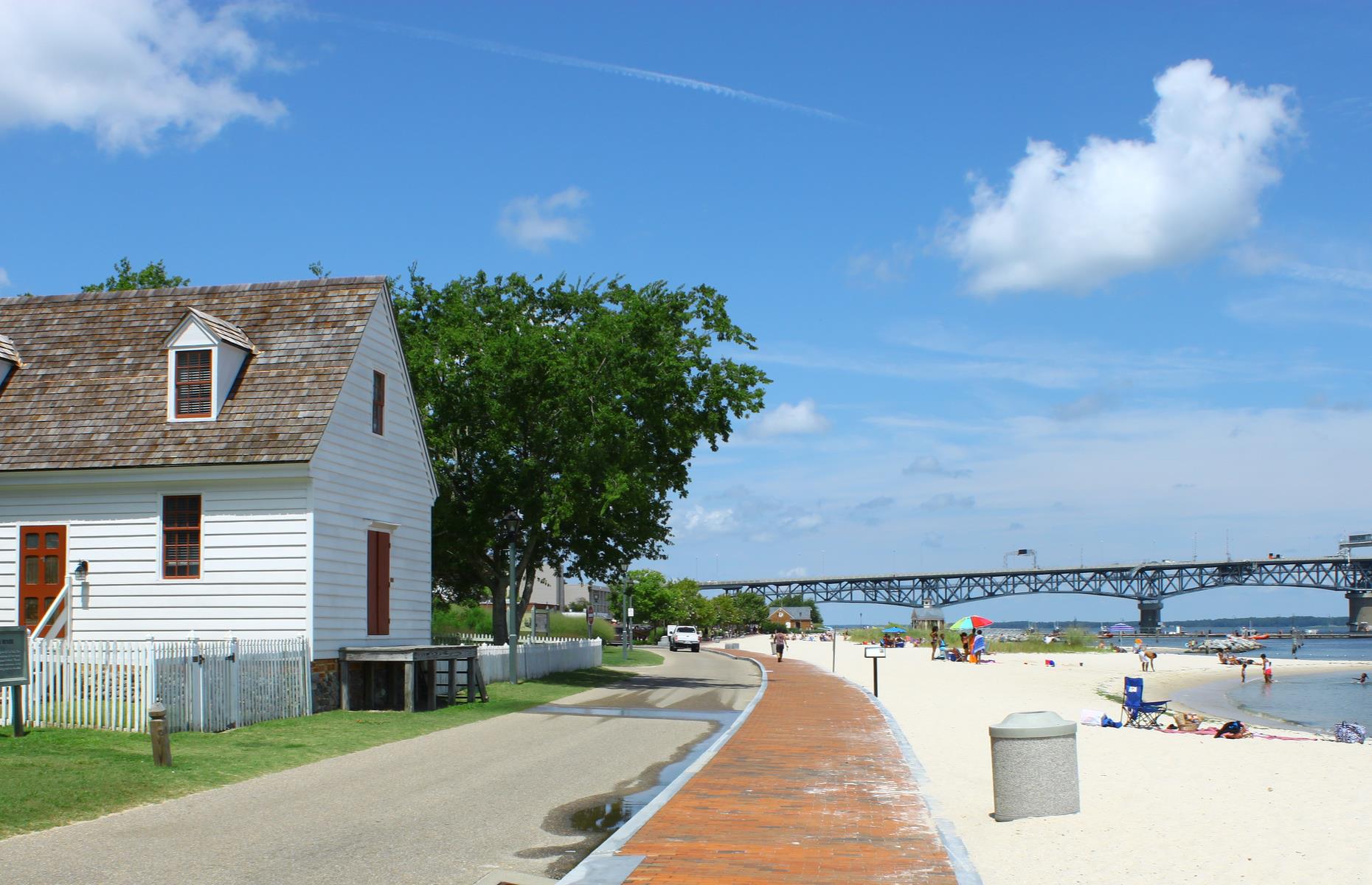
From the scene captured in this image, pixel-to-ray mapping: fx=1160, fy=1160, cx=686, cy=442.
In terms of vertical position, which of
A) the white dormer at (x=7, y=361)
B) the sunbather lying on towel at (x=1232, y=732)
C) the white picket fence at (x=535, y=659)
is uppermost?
the white dormer at (x=7, y=361)

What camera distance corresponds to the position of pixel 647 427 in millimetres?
33219

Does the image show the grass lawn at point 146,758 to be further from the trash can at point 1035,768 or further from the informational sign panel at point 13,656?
the trash can at point 1035,768

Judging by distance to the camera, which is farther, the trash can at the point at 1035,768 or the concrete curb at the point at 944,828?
the trash can at the point at 1035,768

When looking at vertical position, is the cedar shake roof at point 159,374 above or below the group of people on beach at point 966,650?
above

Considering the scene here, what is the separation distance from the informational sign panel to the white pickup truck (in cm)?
5883

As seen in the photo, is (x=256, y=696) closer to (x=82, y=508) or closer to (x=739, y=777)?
(x=82, y=508)

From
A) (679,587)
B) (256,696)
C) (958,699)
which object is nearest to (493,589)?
(958,699)

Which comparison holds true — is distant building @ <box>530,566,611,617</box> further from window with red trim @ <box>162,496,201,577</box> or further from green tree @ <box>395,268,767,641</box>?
window with red trim @ <box>162,496,201,577</box>

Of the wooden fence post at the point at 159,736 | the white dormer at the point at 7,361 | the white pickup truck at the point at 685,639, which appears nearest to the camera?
the wooden fence post at the point at 159,736

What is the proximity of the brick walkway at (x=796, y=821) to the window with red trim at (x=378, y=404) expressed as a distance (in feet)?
33.4

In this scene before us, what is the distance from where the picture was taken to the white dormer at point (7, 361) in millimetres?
23188

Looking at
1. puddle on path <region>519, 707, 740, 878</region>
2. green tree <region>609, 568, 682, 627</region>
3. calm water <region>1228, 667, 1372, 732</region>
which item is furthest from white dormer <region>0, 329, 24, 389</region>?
green tree <region>609, 568, 682, 627</region>

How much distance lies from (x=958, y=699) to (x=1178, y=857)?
22.2 metres

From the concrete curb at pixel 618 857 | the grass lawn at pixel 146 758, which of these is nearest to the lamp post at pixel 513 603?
the grass lawn at pixel 146 758
